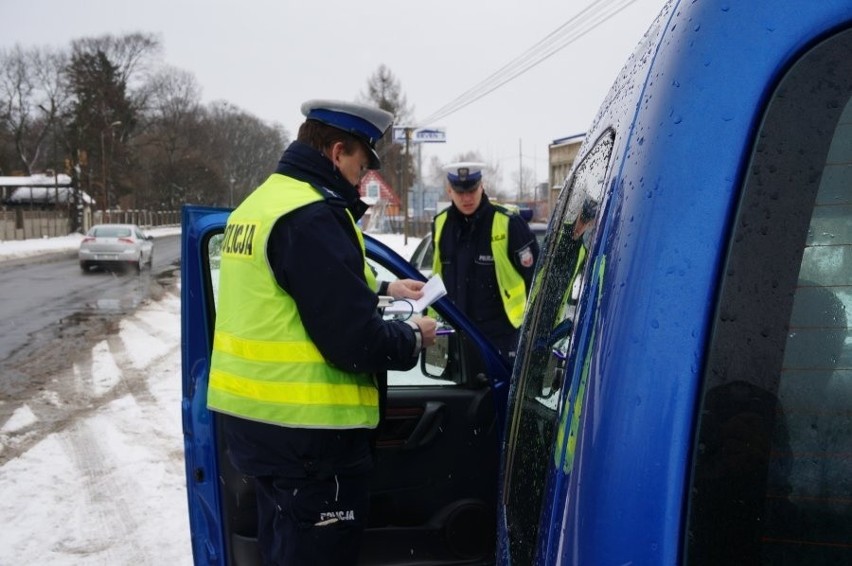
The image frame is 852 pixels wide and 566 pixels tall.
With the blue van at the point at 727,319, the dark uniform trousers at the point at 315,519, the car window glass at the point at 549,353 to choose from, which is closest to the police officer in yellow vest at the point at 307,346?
the dark uniform trousers at the point at 315,519

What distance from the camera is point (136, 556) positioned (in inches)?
143

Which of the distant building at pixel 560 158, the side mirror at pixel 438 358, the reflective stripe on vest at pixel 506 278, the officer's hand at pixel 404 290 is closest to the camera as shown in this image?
the officer's hand at pixel 404 290

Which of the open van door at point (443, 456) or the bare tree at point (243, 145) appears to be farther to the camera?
the bare tree at point (243, 145)

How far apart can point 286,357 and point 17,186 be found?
6803 cm

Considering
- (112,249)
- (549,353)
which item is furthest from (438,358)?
(112,249)

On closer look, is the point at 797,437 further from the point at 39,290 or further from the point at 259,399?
the point at 39,290

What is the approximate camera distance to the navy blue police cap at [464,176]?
4.50 m

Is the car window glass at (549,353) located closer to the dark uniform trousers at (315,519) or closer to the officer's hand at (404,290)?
the dark uniform trousers at (315,519)

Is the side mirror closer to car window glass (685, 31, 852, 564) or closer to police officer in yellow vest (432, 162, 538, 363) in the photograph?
police officer in yellow vest (432, 162, 538, 363)

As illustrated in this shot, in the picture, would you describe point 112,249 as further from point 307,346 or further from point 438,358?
point 307,346

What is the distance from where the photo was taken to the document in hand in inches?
92.4

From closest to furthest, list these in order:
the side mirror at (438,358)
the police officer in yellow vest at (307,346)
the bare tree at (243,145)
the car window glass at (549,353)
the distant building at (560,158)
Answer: the car window glass at (549,353), the police officer in yellow vest at (307,346), the side mirror at (438,358), the distant building at (560,158), the bare tree at (243,145)

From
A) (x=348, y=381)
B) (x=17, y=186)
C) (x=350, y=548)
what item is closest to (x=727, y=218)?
(x=348, y=381)

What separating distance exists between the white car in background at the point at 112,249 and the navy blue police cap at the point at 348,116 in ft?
72.1
